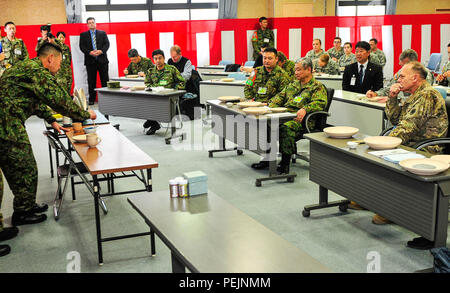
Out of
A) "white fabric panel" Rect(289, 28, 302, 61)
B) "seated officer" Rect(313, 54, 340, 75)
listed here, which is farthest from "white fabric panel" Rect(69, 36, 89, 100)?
"seated officer" Rect(313, 54, 340, 75)

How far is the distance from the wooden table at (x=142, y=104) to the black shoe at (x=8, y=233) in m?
3.34

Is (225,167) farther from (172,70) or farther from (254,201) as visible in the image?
(172,70)

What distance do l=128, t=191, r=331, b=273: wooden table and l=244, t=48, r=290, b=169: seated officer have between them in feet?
10.1

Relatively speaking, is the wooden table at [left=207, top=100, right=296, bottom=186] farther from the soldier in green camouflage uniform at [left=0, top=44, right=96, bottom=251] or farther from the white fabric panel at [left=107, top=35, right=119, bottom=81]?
the white fabric panel at [left=107, top=35, right=119, bottom=81]

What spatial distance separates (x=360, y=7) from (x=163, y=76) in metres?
8.40

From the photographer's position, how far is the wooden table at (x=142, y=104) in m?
7.07

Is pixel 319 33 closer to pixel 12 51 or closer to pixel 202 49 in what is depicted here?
pixel 202 49

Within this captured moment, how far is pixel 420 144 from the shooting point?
378 centimetres

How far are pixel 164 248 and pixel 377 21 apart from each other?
10955 millimetres

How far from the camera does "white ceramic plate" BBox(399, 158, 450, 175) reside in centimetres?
297

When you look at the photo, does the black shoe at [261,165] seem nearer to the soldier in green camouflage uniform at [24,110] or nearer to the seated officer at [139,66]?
the soldier in green camouflage uniform at [24,110]

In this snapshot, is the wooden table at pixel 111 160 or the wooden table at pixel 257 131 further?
the wooden table at pixel 257 131

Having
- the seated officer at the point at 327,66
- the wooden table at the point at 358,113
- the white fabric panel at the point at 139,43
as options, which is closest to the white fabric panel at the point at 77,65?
the white fabric panel at the point at 139,43
